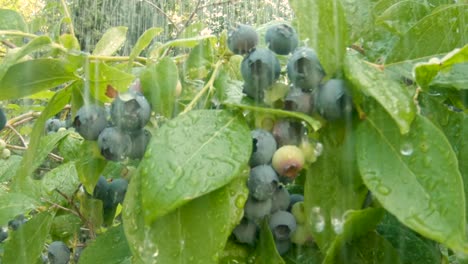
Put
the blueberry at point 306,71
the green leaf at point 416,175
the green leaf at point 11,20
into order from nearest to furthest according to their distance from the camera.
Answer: the green leaf at point 416,175
the blueberry at point 306,71
the green leaf at point 11,20

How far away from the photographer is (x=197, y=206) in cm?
44

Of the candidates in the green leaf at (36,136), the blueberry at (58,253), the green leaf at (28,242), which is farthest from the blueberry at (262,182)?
the blueberry at (58,253)

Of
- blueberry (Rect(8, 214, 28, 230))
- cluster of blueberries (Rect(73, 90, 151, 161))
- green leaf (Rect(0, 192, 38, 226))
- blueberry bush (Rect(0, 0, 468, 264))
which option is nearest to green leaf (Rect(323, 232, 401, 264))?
blueberry bush (Rect(0, 0, 468, 264))

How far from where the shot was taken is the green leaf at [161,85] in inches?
20.3

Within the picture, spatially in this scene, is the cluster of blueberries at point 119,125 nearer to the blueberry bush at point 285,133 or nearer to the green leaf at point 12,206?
the blueberry bush at point 285,133

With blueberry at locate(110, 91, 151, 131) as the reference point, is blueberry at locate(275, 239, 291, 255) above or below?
below

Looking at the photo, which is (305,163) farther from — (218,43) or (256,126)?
(218,43)

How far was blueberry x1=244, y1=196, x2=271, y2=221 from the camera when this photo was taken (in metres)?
0.49

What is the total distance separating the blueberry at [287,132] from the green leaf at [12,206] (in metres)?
0.42

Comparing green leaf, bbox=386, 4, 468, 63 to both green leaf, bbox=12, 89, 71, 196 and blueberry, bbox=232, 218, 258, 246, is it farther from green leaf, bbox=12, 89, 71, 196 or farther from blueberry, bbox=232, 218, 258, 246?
green leaf, bbox=12, 89, 71, 196

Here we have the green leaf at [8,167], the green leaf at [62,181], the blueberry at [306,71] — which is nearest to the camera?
the blueberry at [306,71]

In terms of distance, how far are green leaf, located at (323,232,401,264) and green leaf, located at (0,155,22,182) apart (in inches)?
21.5

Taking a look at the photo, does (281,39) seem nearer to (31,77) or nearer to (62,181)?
(31,77)

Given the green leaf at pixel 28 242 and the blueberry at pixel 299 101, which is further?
the green leaf at pixel 28 242
